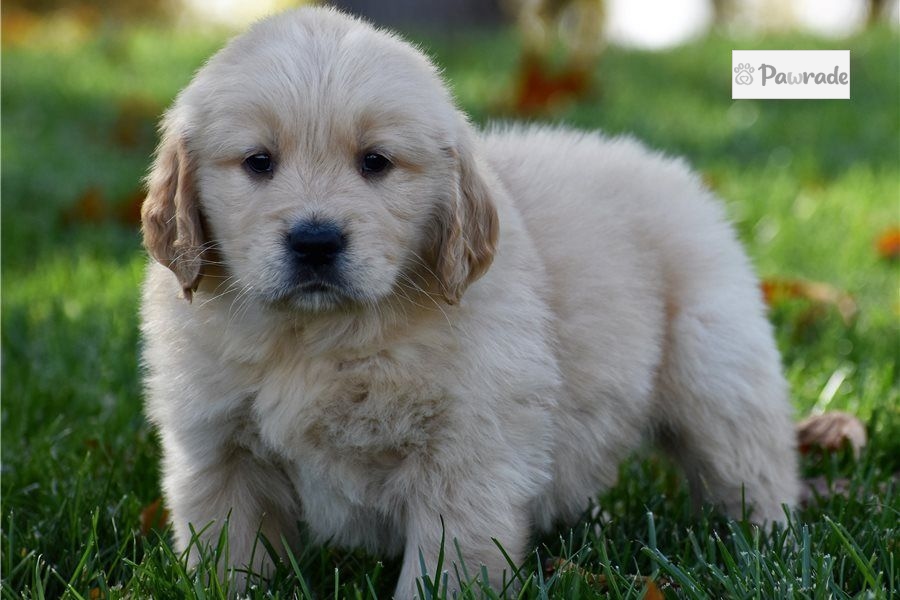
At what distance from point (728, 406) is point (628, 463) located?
52 centimetres

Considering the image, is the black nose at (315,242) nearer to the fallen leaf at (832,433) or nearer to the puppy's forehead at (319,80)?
the puppy's forehead at (319,80)

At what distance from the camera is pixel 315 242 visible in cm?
246

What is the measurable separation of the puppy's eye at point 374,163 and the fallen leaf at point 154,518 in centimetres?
117

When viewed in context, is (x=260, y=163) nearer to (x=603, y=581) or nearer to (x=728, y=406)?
(x=603, y=581)

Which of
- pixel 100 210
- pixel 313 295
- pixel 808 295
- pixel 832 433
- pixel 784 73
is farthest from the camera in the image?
pixel 100 210

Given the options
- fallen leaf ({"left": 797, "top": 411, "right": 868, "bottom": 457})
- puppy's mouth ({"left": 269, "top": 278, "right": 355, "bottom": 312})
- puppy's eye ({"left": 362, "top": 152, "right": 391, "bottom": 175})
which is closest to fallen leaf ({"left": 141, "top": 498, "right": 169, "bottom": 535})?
puppy's mouth ({"left": 269, "top": 278, "right": 355, "bottom": 312})

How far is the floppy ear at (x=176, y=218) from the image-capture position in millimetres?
2662

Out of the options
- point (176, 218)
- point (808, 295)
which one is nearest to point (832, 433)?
point (808, 295)

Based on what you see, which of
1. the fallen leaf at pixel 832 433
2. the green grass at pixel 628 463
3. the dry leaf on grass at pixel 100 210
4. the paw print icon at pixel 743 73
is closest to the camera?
the green grass at pixel 628 463

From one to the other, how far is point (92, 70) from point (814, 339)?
278 inches

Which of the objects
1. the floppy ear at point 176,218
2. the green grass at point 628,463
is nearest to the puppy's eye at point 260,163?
the floppy ear at point 176,218

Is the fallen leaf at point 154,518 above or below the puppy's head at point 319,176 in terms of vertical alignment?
below

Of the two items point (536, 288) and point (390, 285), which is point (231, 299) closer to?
point (390, 285)

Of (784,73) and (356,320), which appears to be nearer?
(356,320)
